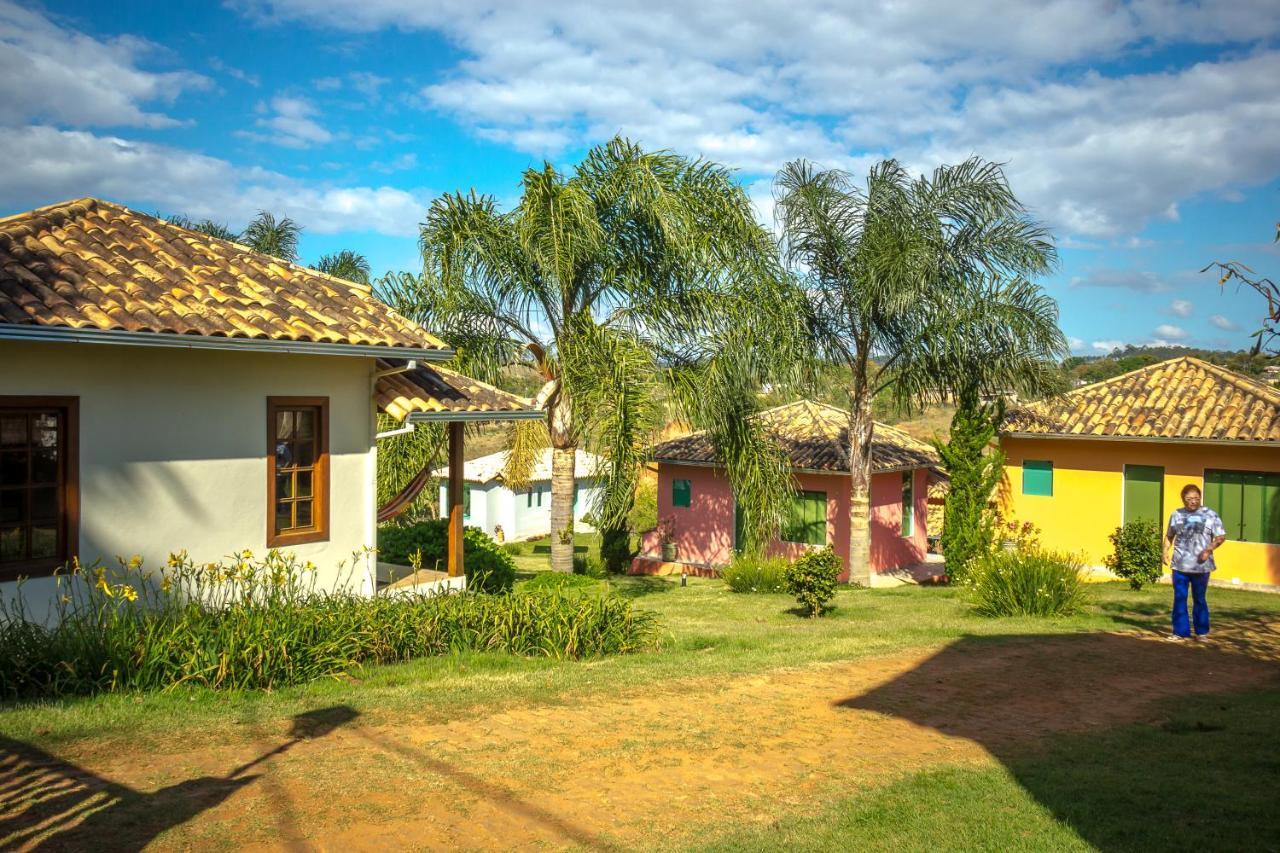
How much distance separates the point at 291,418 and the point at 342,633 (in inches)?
114

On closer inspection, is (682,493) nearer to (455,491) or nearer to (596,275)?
(596,275)

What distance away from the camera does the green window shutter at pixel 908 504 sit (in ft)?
83.6

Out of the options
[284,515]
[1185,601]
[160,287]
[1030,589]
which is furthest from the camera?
[1030,589]

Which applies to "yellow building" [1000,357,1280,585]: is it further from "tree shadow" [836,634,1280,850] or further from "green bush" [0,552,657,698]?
"green bush" [0,552,657,698]

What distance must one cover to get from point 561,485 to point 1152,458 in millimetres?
12579

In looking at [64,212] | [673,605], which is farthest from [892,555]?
[64,212]

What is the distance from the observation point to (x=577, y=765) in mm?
6262

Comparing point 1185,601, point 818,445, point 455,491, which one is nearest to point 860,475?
point 818,445

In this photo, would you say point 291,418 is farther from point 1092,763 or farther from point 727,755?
point 1092,763

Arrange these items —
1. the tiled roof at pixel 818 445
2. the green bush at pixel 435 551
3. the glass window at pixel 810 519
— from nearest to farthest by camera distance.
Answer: the green bush at pixel 435 551 < the tiled roof at pixel 818 445 < the glass window at pixel 810 519

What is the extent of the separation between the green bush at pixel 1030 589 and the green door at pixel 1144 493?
8432 millimetres

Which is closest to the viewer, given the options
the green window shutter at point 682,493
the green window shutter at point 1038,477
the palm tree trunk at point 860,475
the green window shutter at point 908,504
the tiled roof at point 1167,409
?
the tiled roof at point 1167,409

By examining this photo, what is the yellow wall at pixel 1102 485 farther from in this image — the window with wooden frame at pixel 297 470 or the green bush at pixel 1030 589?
the window with wooden frame at pixel 297 470

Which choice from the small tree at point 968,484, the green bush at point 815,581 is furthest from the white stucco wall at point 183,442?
the small tree at point 968,484
